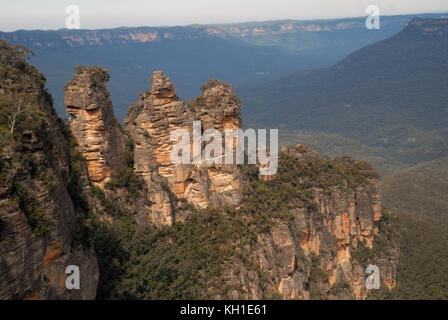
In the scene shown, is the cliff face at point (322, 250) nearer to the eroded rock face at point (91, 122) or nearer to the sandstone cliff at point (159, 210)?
the sandstone cliff at point (159, 210)

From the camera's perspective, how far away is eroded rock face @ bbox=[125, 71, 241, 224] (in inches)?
1174

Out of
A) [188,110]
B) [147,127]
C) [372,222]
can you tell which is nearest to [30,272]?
[147,127]

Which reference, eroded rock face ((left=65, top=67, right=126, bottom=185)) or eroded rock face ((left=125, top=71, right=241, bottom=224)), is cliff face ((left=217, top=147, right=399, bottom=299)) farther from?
eroded rock face ((left=65, top=67, right=126, bottom=185))

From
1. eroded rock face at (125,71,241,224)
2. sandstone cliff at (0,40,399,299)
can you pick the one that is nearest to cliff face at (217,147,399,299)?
sandstone cliff at (0,40,399,299)

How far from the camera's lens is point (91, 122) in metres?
26.8

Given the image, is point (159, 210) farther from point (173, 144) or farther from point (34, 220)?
point (34, 220)

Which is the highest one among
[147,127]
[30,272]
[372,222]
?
[147,127]

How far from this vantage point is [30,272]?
50.8 ft

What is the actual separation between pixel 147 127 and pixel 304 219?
15155 millimetres

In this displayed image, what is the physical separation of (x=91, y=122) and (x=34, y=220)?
11.7m

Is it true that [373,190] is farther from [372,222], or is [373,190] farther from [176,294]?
[176,294]

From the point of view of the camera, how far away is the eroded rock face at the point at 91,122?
26.6 m

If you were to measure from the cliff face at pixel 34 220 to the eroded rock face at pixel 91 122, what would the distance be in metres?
4.73

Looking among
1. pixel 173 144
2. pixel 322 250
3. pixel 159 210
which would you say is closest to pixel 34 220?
pixel 159 210
